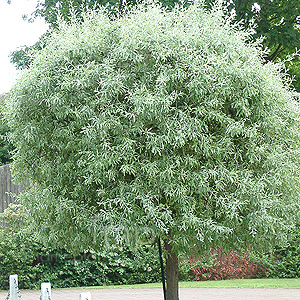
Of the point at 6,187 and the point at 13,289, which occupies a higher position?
the point at 6,187

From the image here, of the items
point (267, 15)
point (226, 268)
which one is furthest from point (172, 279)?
point (267, 15)

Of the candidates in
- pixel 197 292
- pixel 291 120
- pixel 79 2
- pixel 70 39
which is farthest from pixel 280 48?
pixel 70 39

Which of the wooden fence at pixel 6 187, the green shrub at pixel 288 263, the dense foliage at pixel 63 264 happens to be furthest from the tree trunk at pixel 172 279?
the wooden fence at pixel 6 187

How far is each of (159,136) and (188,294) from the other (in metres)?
6.38

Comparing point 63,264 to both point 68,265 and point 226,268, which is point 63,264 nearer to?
point 68,265

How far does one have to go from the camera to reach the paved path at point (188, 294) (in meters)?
10.6

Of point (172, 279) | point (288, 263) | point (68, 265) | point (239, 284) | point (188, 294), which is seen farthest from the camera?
point (288, 263)

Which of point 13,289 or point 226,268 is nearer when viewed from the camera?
→ point 13,289

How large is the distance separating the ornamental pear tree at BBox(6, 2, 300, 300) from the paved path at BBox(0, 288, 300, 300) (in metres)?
4.24

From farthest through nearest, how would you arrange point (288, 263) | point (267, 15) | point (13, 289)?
point (267, 15)
point (288, 263)
point (13, 289)

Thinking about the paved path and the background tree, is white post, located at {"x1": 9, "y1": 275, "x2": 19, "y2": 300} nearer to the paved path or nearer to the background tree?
the paved path

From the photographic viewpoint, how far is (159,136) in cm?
601

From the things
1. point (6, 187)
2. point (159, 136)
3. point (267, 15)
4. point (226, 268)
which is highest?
point (267, 15)

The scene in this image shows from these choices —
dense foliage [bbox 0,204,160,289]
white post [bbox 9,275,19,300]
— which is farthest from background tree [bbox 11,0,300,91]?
white post [bbox 9,275,19,300]
